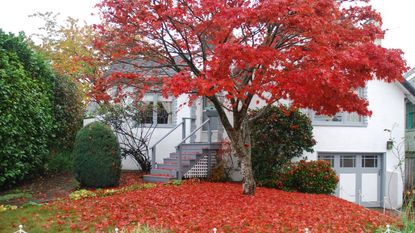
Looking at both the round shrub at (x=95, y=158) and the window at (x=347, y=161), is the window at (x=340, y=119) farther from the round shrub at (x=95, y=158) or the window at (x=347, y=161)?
the round shrub at (x=95, y=158)

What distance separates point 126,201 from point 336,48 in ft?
18.1

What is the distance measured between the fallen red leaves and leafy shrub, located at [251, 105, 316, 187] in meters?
1.88

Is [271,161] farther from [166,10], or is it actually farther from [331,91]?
[166,10]

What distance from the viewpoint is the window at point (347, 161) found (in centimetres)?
1428

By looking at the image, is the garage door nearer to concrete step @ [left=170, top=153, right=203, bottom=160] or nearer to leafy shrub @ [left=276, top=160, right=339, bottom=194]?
leafy shrub @ [left=276, top=160, right=339, bottom=194]

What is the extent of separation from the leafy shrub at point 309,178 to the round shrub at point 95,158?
4.88m

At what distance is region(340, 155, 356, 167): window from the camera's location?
46.9 feet

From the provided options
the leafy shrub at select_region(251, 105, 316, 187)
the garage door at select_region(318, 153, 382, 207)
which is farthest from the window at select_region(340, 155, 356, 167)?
the leafy shrub at select_region(251, 105, 316, 187)

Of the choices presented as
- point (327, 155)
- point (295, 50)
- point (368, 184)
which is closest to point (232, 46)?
point (295, 50)

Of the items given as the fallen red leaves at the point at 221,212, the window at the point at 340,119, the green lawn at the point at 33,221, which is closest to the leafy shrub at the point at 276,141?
the window at the point at 340,119

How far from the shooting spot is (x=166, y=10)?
8.45 meters

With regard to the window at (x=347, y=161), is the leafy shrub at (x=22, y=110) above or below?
above

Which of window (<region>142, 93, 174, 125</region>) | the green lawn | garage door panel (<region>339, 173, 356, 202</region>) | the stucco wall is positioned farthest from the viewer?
window (<region>142, 93, 174, 125</region>)

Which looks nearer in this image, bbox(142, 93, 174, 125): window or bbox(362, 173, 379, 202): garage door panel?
bbox(362, 173, 379, 202): garage door panel
